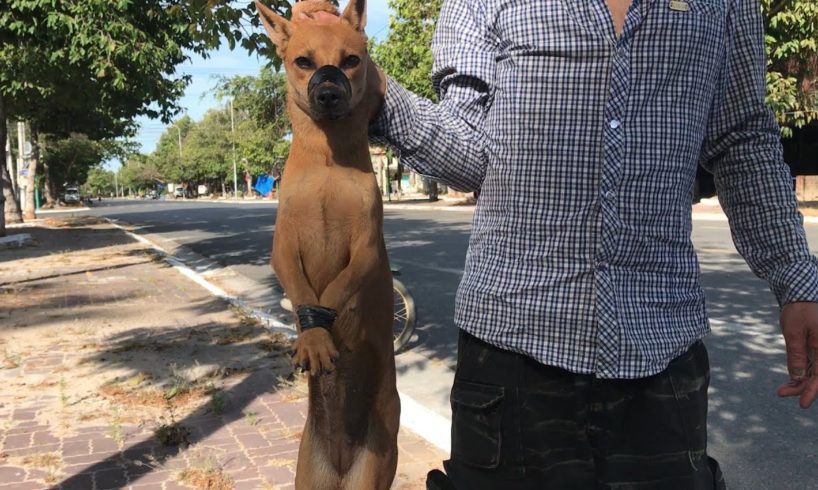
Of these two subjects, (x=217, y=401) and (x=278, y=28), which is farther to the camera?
(x=217, y=401)

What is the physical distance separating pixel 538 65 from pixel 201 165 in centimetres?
7733

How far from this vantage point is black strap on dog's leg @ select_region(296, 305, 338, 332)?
127 cm

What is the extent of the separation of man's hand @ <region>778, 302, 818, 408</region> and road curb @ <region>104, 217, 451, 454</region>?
2644mm

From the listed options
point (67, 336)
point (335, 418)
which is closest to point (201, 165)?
point (67, 336)

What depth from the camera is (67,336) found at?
713 cm

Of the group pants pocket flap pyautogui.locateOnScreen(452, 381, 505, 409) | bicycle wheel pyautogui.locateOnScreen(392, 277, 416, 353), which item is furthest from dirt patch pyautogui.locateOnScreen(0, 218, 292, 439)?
pants pocket flap pyautogui.locateOnScreen(452, 381, 505, 409)

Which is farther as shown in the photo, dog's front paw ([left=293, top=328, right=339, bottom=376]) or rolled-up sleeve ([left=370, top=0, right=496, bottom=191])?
rolled-up sleeve ([left=370, top=0, right=496, bottom=191])

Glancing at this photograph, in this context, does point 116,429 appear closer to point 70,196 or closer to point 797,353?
point 797,353

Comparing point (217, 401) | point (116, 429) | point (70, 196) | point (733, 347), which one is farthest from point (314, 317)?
point (70, 196)

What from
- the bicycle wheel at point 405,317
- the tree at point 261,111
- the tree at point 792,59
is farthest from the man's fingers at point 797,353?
the tree at point 261,111

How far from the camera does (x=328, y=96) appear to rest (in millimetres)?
1213

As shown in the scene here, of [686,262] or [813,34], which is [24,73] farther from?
[813,34]

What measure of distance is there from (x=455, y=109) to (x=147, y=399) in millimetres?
4157

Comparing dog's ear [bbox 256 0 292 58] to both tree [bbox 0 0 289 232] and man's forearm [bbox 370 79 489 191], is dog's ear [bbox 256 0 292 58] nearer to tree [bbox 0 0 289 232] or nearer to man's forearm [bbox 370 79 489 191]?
man's forearm [bbox 370 79 489 191]
